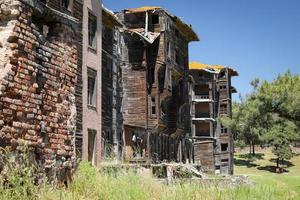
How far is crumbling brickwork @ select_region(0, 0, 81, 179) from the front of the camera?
320 inches

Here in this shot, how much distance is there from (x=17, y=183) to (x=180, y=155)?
1730 inches

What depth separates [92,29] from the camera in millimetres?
31562

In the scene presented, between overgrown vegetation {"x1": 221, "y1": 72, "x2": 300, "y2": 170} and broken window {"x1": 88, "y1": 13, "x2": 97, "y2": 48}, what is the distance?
13.9 metres

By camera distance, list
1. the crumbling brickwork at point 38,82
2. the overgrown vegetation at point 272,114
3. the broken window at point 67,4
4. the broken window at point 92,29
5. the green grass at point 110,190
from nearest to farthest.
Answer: the green grass at point 110,190 < the crumbling brickwork at point 38,82 < the broken window at point 67,4 < the broken window at point 92,29 < the overgrown vegetation at point 272,114

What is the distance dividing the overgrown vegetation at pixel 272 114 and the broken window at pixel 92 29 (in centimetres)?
1391

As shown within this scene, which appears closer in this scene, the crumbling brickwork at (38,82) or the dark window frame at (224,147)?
the crumbling brickwork at (38,82)

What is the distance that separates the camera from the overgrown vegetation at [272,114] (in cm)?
3602

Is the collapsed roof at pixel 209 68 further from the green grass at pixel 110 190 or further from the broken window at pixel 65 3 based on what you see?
the green grass at pixel 110 190

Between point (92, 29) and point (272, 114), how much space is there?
16307 mm

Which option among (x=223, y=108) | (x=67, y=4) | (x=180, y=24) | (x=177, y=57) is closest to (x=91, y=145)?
(x=67, y=4)

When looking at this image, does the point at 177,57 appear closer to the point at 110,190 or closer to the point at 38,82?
the point at 110,190

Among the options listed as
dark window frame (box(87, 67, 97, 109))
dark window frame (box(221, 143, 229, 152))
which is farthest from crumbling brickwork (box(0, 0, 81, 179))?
dark window frame (box(221, 143, 229, 152))

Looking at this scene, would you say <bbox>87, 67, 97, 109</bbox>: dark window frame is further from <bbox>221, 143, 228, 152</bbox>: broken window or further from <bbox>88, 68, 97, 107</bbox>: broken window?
<bbox>221, 143, 228, 152</bbox>: broken window

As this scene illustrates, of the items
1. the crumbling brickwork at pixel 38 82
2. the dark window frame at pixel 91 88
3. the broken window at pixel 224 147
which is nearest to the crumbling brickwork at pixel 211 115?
the broken window at pixel 224 147
